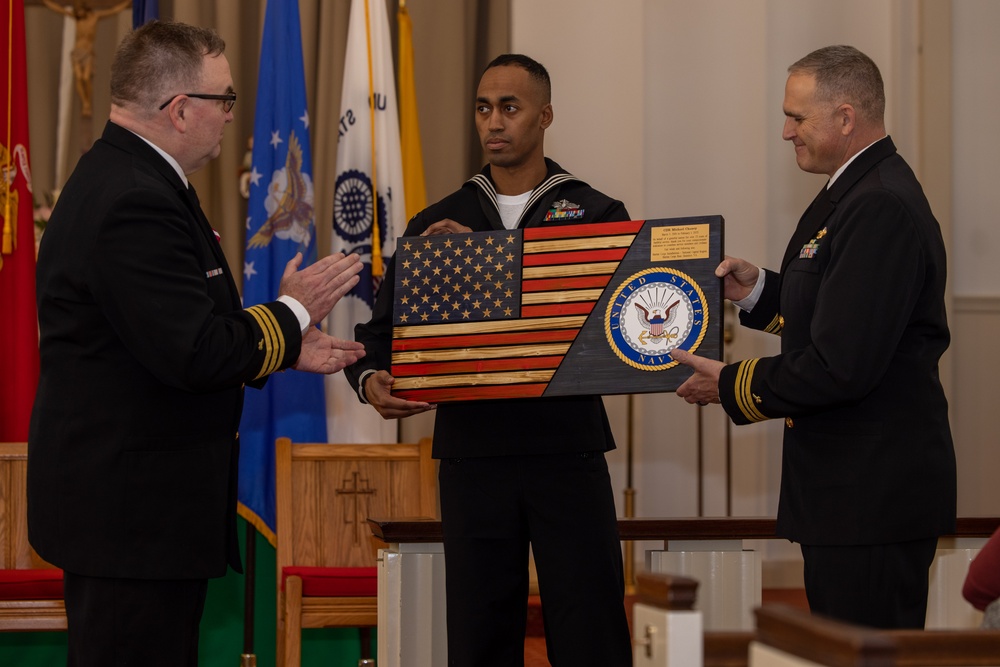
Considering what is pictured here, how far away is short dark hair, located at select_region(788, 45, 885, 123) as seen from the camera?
271 centimetres

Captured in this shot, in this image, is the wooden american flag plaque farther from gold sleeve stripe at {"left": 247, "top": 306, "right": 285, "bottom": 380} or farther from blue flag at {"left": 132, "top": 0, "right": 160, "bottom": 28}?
blue flag at {"left": 132, "top": 0, "right": 160, "bottom": 28}

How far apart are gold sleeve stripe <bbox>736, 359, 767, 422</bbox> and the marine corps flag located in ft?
7.86

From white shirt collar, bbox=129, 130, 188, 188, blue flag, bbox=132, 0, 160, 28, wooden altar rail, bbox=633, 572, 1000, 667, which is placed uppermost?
blue flag, bbox=132, 0, 160, 28

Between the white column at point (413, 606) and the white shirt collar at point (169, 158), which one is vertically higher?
the white shirt collar at point (169, 158)

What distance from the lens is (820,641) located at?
1.29 metres

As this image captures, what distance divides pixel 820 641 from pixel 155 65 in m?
1.88

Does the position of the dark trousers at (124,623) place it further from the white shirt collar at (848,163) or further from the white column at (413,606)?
the white shirt collar at (848,163)

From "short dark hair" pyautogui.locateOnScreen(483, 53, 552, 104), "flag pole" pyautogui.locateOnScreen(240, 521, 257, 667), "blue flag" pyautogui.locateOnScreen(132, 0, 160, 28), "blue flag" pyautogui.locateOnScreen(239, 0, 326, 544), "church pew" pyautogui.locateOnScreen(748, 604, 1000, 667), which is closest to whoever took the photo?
"church pew" pyautogui.locateOnScreen(748, 604, 1000, 667)

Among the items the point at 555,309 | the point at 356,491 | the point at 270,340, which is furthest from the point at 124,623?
the point at 356,491

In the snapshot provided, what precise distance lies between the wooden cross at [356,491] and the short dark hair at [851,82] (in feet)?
8.53

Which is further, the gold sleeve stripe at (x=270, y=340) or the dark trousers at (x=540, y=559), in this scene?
the dark trousers at (x=540, y=559)

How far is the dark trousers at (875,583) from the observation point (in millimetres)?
2412

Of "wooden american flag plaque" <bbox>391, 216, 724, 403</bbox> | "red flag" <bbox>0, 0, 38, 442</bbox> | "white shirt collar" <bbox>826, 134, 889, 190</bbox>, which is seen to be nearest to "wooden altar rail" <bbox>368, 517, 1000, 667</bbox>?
"wooden american flag plaque" <bbox>391, 216, 724, 403</bbox>

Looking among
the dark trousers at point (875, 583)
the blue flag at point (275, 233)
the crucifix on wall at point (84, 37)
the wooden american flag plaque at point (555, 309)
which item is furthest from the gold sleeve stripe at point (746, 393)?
the crucifix on wall at point (84, 37)
